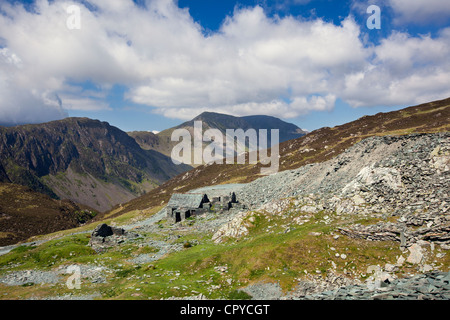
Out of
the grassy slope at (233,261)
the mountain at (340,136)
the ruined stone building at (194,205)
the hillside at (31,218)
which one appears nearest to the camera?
the grassy slope at (233,261)

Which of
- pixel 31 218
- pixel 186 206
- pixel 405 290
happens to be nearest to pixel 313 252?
pixel 405 290

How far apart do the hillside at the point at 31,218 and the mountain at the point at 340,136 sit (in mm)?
58264

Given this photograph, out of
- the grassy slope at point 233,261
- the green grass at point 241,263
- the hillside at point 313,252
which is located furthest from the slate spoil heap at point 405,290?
the green grass at point 241,263

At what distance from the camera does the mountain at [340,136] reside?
111 metres

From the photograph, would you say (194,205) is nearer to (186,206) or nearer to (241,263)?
(186,206)

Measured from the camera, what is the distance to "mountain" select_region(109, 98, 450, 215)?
111 m

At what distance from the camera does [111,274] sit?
1187 inches

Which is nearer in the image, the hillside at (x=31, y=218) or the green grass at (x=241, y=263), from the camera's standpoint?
the green grass at (x=241, y=263)

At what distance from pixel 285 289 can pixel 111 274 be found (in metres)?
20.2

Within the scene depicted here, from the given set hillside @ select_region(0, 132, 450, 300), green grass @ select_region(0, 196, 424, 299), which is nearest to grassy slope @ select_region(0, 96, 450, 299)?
Answer: green grass @ select_region(0, 196, 424, 299)

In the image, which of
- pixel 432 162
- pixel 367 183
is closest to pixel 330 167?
pixel 367 183

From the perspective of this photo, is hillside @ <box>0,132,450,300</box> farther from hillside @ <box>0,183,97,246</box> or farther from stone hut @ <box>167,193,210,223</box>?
hillside @ <box>0,183,97,246</box>

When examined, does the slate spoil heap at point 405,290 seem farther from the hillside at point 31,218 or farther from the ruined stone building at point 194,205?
the hillside at point 31,218

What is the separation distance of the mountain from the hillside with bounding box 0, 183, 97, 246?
58264mm
